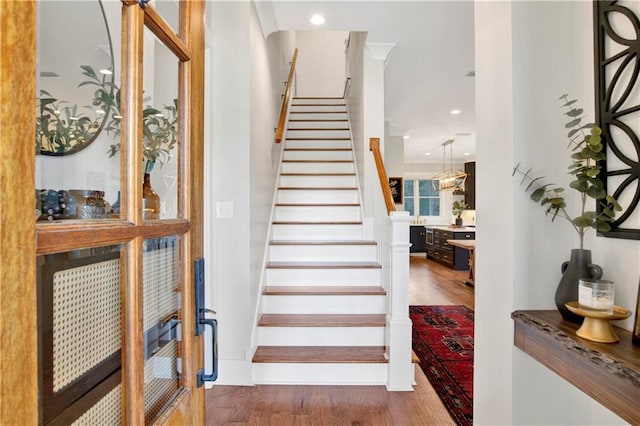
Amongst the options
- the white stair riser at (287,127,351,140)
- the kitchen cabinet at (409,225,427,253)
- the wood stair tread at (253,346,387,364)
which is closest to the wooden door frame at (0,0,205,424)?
the wood stair tread at (253,346,387,364)

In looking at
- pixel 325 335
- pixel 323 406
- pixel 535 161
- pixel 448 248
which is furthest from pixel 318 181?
pixel 448 248

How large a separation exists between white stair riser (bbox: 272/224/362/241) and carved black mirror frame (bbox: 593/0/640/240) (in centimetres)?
257

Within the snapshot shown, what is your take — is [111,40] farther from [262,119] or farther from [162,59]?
[262,119]

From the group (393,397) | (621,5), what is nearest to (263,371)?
(393,397)

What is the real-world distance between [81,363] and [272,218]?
3133 millimetres

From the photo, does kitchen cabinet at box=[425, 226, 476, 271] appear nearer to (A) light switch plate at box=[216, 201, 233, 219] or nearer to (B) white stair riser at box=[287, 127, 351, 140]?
(B) white stair riser at box=[287, 127, 351, 140]

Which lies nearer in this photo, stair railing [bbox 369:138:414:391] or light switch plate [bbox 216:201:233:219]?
stair railing [bbox 369:138:414:391]

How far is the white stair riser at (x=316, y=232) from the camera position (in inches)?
141

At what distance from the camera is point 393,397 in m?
2.22

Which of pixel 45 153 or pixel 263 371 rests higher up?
pixel 45 153

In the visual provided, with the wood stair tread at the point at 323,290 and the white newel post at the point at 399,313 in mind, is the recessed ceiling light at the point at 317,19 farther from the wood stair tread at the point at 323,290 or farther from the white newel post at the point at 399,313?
the wood stair tread at the point at 323,290

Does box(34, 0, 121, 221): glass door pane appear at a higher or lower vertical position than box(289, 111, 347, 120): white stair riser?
lower

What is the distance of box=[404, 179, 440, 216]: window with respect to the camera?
10805mm

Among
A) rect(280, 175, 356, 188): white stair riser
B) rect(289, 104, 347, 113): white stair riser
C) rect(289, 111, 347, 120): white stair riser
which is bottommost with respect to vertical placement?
rect(280, 175, 356, 188): white stair riser
